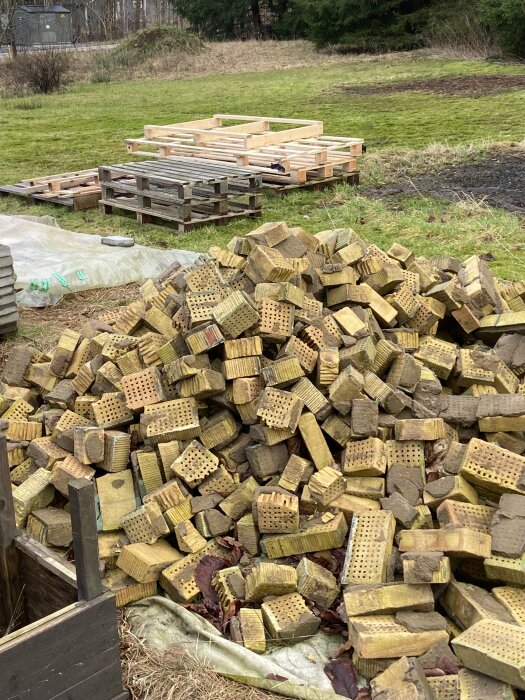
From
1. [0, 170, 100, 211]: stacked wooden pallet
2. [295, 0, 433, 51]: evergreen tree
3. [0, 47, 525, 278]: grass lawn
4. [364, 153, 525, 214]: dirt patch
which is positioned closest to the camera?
[0, 47, 525, 278]: grass lawn

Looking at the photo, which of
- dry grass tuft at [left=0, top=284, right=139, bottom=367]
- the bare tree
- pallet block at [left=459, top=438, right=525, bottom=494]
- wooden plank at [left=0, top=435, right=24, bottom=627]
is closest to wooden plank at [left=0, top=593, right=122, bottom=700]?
wooden plank at [left=0, top=435, right=24, bottom=627]

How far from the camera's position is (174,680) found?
9.94 feet

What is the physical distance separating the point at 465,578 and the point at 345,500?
0.63 m

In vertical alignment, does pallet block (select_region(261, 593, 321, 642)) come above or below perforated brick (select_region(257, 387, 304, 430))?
below

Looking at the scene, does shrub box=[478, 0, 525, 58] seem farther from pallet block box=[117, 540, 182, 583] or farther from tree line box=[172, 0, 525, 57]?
pallet block box=[117, 540, 182, 583]

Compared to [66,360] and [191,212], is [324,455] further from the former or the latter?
[191,212]

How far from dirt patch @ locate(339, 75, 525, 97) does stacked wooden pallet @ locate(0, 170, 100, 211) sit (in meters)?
11.1

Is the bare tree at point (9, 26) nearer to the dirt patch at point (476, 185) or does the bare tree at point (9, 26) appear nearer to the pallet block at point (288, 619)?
the dirt patch at point (476, 185)

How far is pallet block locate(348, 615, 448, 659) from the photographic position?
9.80ft

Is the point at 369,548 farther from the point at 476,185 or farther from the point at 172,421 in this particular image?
the point at 476,185

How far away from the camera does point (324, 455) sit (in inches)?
154

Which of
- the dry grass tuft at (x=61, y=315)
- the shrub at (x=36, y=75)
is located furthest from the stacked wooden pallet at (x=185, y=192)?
the shrub at (x=36, y=75)

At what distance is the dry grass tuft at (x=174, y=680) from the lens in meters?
2.97

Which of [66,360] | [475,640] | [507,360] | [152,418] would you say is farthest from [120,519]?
[507,360]
